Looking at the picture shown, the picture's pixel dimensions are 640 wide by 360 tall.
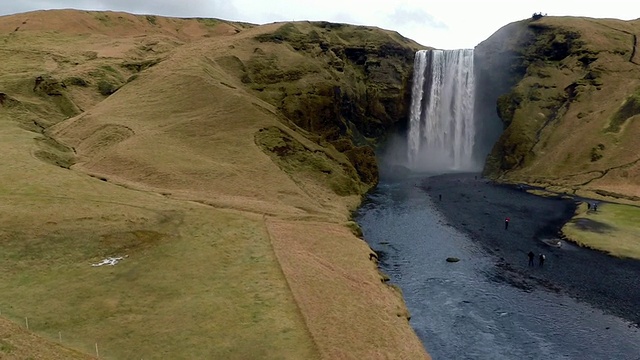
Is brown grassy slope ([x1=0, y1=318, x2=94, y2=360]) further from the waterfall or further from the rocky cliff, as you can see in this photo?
the waterfall

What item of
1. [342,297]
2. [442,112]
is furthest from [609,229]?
[442,112]

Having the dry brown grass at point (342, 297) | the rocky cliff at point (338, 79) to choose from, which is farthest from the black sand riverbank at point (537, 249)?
the rocky cliff at point (338, 79)

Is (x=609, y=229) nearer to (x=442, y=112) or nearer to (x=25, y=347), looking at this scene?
(x=25, y=347)

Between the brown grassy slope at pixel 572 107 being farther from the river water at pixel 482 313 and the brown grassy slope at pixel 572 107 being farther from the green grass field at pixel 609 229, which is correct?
the river water at pixel 482 313

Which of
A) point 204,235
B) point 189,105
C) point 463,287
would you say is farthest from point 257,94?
point 463,287

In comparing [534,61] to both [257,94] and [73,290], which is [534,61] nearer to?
[257,94]

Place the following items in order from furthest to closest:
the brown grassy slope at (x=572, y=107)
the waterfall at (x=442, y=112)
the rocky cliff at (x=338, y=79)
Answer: the waterfall at (x=442, y=112) < the rocky cliff at (x=338, y=79) < the brown grassy slope at (x=572, y=107)

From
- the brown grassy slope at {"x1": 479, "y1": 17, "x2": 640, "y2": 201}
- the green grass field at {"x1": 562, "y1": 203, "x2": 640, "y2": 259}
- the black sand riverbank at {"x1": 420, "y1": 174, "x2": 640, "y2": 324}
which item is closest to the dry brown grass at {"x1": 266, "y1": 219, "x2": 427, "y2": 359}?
the black sand riverbank at {"x1": 420, "y1": 174, "x2": 640, "y2": 324}
